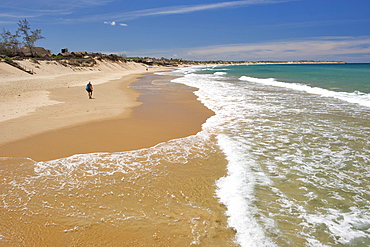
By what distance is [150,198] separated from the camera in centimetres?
403

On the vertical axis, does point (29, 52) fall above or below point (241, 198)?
above

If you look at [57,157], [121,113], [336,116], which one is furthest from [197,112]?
[57,157]

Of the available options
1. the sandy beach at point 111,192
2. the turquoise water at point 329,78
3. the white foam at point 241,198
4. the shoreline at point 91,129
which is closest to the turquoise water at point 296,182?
the white foam at point 241,198

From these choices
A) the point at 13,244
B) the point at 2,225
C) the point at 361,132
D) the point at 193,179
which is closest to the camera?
the point at 13,244

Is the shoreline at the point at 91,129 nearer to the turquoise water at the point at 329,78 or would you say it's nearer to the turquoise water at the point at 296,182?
the turquoise water at the point at 296,182

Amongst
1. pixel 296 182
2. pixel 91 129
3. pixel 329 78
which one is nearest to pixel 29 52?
pixel 329 78

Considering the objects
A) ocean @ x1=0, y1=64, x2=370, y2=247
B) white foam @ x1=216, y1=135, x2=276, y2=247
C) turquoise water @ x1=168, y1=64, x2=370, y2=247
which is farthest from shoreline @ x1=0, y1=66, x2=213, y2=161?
white foam @ x1=216, y1=135, x2=276, y2=247

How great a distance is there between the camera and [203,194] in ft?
13.6

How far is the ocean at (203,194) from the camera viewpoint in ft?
10.6

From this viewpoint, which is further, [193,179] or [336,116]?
[336,116]

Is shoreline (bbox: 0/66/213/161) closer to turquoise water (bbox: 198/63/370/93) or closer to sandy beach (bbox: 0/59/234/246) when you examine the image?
sandy beach (bbox: 0/59/234/246)

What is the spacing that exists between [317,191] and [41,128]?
7.98 meters

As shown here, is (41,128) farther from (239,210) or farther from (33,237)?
(239,210)

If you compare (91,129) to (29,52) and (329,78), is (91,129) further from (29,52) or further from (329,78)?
(29,52)
